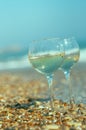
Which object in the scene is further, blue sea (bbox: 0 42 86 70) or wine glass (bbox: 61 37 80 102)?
blue sea (bbox: 0 42 86 70)

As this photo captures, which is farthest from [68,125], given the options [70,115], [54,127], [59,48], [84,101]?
[84,101]

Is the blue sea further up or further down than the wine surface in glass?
further up

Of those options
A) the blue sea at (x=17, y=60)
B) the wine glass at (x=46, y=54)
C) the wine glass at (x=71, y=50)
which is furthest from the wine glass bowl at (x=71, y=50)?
the blue sea at (x=17, y=60)

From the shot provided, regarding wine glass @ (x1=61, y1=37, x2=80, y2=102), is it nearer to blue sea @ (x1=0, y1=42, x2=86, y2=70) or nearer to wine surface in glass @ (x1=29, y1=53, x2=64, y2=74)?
wine surface in glass @ (x1=29, y1=53, x2=64, y2=74)

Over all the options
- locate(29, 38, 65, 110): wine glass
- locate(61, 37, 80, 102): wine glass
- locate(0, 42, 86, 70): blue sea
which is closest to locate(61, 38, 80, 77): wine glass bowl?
locate(61, 37, 80, 102): wine glass

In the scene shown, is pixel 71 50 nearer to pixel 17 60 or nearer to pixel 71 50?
pixel 71 50

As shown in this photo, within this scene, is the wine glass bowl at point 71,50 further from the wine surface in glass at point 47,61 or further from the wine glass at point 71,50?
the wine surface in glass at point 47,61

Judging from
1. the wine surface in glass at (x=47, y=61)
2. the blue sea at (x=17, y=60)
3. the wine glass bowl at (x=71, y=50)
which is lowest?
the wine surface in glass at (x=47, y=61)

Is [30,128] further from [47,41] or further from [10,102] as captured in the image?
[10,102]
